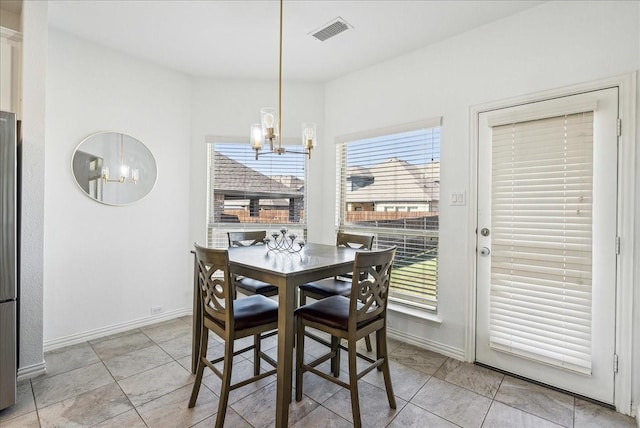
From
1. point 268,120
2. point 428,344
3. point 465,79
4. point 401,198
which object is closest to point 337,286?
point 428,344

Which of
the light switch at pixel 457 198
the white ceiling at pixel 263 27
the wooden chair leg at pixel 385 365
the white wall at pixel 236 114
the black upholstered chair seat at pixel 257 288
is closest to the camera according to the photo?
the wooden chair leg at pixel 385 365

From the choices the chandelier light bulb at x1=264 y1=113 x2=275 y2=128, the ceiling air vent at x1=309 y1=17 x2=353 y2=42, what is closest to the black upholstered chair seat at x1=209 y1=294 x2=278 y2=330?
the chandelier light bulb at x1=264 y1=113 x2=275 y2=128

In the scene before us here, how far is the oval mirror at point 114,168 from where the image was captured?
2.88m

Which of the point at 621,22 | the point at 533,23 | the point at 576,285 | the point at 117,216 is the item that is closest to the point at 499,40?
the point at 533,23

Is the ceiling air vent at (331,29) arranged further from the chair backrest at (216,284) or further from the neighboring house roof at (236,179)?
the chair backrest at (216,284)

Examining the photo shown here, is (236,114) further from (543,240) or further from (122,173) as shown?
(543,240)

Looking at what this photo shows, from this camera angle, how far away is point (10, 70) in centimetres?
228

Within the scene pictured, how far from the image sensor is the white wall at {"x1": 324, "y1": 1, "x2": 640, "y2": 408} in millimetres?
2078

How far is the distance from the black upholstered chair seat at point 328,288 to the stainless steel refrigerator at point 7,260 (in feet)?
6.11

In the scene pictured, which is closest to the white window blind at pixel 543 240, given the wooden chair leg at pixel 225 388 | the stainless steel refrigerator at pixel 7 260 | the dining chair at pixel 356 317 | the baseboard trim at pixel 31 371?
the dining chair at pixel 356 317

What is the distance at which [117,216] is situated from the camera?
3115 mm

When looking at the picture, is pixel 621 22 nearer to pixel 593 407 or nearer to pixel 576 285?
pixel 576 285

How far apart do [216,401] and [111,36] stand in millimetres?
3133

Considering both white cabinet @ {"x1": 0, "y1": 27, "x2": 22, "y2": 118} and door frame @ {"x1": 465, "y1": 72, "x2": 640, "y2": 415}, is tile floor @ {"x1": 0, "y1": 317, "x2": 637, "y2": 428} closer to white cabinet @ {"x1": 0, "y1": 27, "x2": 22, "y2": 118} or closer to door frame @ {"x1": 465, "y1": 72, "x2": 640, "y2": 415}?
door frame @ {"x1": 465, "y1": 72, "x2": 640, "y2": 415}
